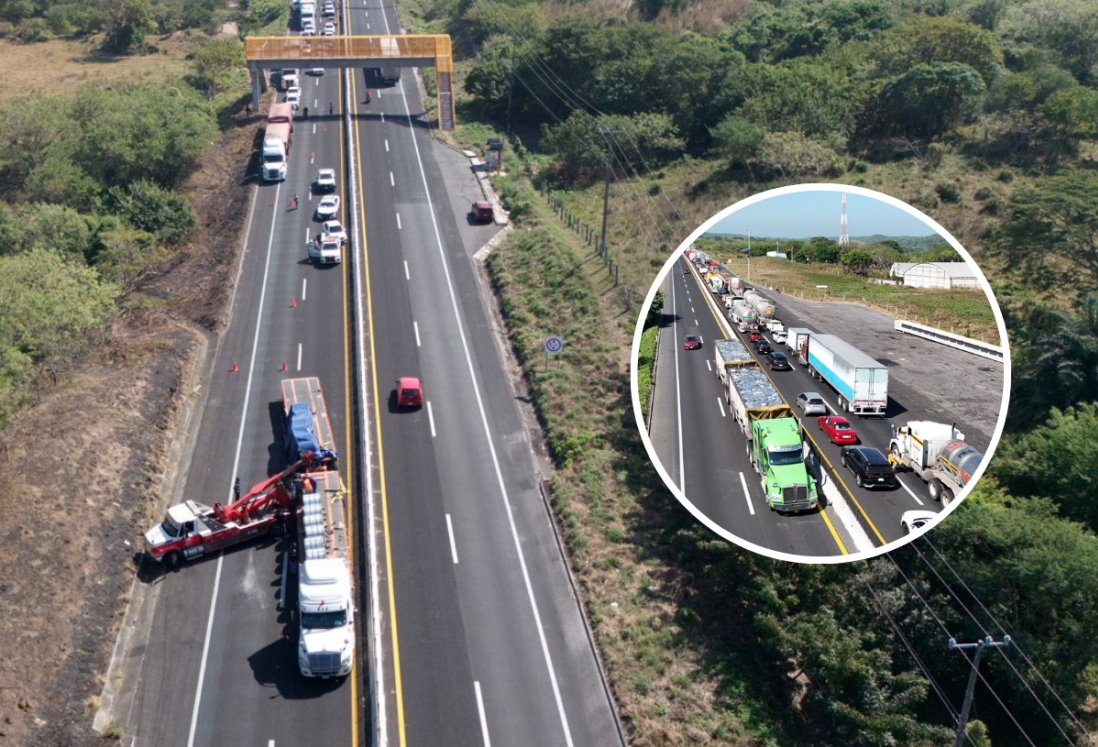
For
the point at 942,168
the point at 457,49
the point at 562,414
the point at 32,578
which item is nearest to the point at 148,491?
the point at 32,578

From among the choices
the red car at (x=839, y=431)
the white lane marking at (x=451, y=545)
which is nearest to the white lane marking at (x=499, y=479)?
the white lane marking at (x=451, y=545)

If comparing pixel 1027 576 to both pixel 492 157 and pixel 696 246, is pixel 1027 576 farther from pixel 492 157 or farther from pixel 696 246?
pixel 492 157

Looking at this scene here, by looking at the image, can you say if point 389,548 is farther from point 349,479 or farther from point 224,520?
point 224,520

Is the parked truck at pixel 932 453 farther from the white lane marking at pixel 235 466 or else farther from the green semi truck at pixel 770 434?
the white lane marking at pixel 235 466

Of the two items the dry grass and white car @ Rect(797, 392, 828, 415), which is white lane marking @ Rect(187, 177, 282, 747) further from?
the dry grass

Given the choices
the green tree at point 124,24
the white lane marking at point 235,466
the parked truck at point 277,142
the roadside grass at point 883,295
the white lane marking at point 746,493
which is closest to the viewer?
the white lane marking at point 746,493

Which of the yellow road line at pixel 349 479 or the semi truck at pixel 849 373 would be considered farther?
the yellow road line at pixel 349 479
